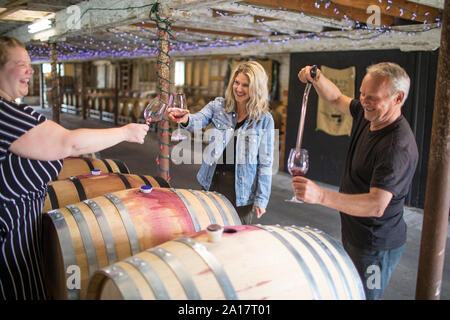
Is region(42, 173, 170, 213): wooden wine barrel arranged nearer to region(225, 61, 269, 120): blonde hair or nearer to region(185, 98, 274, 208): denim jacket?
region(185, 98, 274, 208): denim jacket

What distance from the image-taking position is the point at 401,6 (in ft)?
14.1

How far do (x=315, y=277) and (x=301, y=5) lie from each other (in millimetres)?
3609

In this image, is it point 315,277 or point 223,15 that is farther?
point 223,15

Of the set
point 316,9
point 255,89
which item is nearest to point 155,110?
point 255,89

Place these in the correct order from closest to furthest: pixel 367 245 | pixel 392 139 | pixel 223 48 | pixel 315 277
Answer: pixel 315 277, pixel 392 139, pixel 367 245, pixel 223 48

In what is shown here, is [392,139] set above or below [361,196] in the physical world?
above

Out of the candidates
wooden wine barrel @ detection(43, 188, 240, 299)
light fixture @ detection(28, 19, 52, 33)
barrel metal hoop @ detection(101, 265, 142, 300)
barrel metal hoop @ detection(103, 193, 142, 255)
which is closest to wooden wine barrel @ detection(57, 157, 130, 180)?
wooden wine barrel @ detection(43, 188, 240, 299)

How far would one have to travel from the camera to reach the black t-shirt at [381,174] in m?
1.66

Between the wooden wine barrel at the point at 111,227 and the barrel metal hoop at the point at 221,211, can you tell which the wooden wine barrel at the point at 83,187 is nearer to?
the wooden wine barrel at the point at 111,227

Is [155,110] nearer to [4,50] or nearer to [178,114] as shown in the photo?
[178,114]
